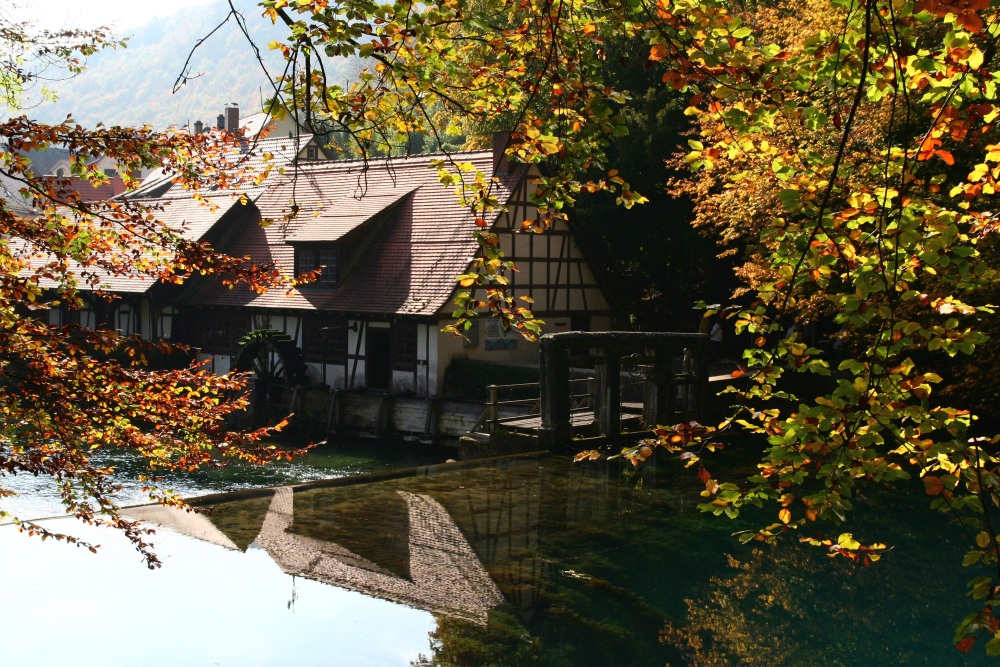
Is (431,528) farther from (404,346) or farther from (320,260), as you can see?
(320,260)

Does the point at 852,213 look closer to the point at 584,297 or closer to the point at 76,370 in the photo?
the point at 76,370

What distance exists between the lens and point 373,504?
1380 centimetres

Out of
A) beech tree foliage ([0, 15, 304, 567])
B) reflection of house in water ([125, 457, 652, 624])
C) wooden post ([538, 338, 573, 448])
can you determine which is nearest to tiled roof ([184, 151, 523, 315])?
wooden post ([538, 338, 573, 448])

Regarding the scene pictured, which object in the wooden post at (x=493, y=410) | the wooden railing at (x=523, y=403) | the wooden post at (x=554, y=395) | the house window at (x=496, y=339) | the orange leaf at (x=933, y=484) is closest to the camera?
the orange leaf at (x=933, y=484)

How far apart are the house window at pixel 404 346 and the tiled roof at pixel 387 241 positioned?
682mm

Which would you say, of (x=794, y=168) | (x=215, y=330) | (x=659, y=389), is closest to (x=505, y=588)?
(x=794, y=168)

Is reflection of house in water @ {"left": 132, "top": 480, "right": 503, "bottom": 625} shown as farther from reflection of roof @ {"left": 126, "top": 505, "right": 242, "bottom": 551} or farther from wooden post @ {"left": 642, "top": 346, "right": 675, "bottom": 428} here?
wooden post @ {"left": 642, "top": 346, "right": 675, "bottom": 428}

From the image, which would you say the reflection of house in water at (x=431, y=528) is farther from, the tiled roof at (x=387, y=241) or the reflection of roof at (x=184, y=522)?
the tiled roof at (x=387, y=241)

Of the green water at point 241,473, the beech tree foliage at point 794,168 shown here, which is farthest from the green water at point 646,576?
the green water at point 241,473

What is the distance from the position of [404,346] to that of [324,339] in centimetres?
287

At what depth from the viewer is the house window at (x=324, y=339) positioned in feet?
89.9

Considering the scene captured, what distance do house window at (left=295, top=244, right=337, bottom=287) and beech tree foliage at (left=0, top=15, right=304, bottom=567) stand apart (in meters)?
19.3

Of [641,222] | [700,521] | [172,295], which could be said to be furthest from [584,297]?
[700,521]

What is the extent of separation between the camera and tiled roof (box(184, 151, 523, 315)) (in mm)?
25891
